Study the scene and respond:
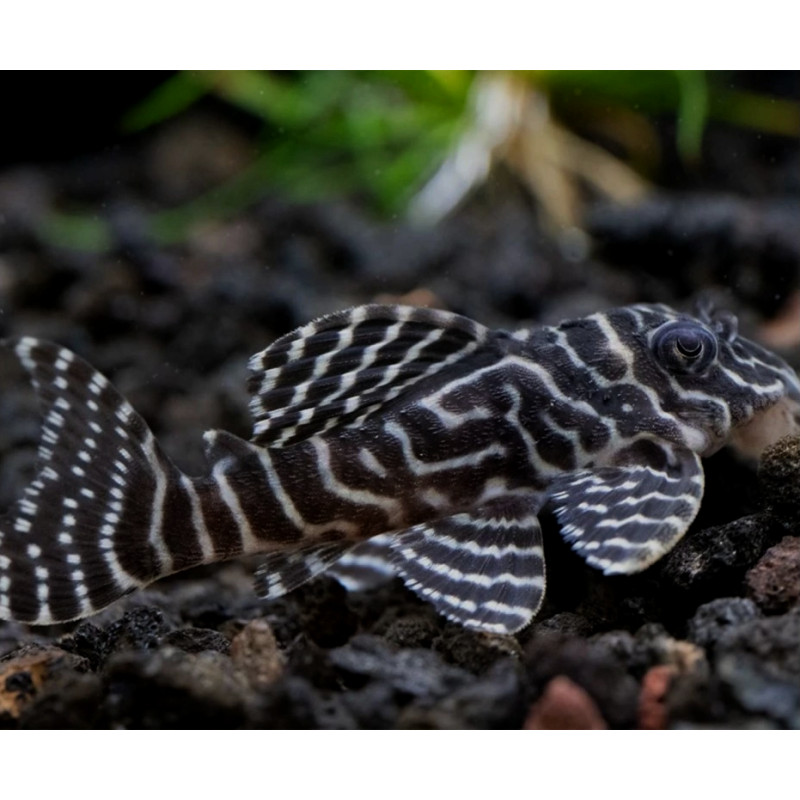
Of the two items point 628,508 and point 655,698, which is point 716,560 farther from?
point 655,698

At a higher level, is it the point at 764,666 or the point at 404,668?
the point at 404,668

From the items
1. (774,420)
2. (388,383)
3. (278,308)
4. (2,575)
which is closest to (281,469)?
(388,383)

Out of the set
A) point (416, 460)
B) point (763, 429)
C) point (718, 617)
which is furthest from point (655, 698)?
point (763, 429)

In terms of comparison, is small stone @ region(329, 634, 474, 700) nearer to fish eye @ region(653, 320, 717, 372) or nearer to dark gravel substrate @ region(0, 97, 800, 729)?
dark gravel substrate @ region(0, 97, 800, 729)

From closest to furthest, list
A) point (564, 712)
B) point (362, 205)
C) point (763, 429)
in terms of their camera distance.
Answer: point (564, 712) → point (763, 429) → point (362, 205)

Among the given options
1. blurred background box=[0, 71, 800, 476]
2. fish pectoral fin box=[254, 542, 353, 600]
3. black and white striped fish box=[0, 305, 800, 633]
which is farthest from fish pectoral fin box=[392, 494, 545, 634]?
blurred background box=[0, 71, 800, 476]
